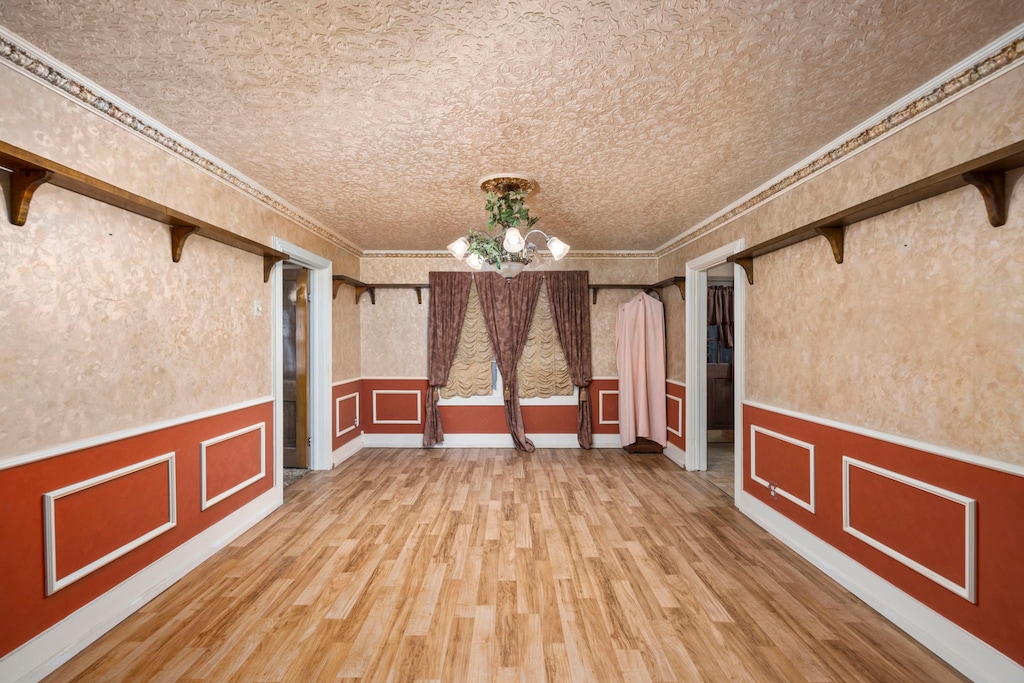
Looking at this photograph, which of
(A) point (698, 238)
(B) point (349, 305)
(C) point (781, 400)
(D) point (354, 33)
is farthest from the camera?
(B) point (349, 305)

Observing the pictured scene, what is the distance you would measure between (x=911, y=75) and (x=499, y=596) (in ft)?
10.7

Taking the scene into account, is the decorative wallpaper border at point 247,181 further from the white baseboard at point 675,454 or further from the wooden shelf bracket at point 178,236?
the white baseboard at point 675,454

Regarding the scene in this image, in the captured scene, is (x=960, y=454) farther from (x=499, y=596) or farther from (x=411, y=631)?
(x=411, y=631)

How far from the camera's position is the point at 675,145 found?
2668mm

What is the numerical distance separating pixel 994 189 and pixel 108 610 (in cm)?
444

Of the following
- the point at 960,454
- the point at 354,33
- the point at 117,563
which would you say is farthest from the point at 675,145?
the point at 117,563

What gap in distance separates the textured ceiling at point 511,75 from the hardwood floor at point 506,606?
8.60ft

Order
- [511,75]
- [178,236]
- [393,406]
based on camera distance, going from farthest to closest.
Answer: [393,406], [178,236], [511,75]

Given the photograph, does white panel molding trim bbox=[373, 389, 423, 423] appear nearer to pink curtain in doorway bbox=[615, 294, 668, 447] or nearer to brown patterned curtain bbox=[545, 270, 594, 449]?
brown patterned curtain bbox=[545, 270, 594, 449]

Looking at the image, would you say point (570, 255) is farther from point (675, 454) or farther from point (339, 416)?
point (339, 416)

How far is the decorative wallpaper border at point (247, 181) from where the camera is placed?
1759mm

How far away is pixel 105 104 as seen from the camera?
2.11m

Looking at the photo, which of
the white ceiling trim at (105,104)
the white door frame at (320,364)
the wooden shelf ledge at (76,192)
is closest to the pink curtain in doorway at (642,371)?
the white door frame at (320,364)

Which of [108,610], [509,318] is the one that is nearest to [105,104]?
[108,610]
